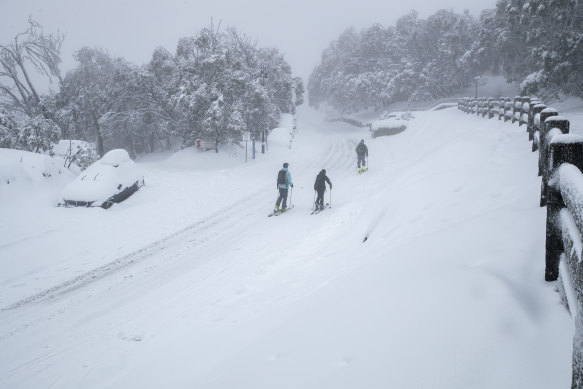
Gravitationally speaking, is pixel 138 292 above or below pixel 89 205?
below

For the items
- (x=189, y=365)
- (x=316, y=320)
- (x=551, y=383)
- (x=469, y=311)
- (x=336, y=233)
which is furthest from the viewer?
(x=336, y=233)

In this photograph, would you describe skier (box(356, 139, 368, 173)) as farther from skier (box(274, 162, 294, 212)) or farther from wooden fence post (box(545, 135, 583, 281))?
wooden fence post (box(545, 135, 583, 281))

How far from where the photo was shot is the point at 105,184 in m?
13.3

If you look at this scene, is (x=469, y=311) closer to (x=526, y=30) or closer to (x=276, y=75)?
(x=526, y=30)

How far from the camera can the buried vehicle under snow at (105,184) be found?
41.7 feet

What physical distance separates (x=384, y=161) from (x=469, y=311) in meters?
18.9

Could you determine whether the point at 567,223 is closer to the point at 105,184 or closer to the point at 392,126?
the point at 105,184

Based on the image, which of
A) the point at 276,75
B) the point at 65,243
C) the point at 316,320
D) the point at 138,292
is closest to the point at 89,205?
the point at 65,243

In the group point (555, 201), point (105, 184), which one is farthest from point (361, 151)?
point (555, 201)

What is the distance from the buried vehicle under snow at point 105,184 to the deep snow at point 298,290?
0.54m

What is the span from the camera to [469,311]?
2.83 metres

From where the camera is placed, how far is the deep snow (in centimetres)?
261

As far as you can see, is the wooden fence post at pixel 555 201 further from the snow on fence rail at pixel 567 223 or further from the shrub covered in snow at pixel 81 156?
the shrub covered in snow at pixel 81 156

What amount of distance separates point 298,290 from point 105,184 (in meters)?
10.7
